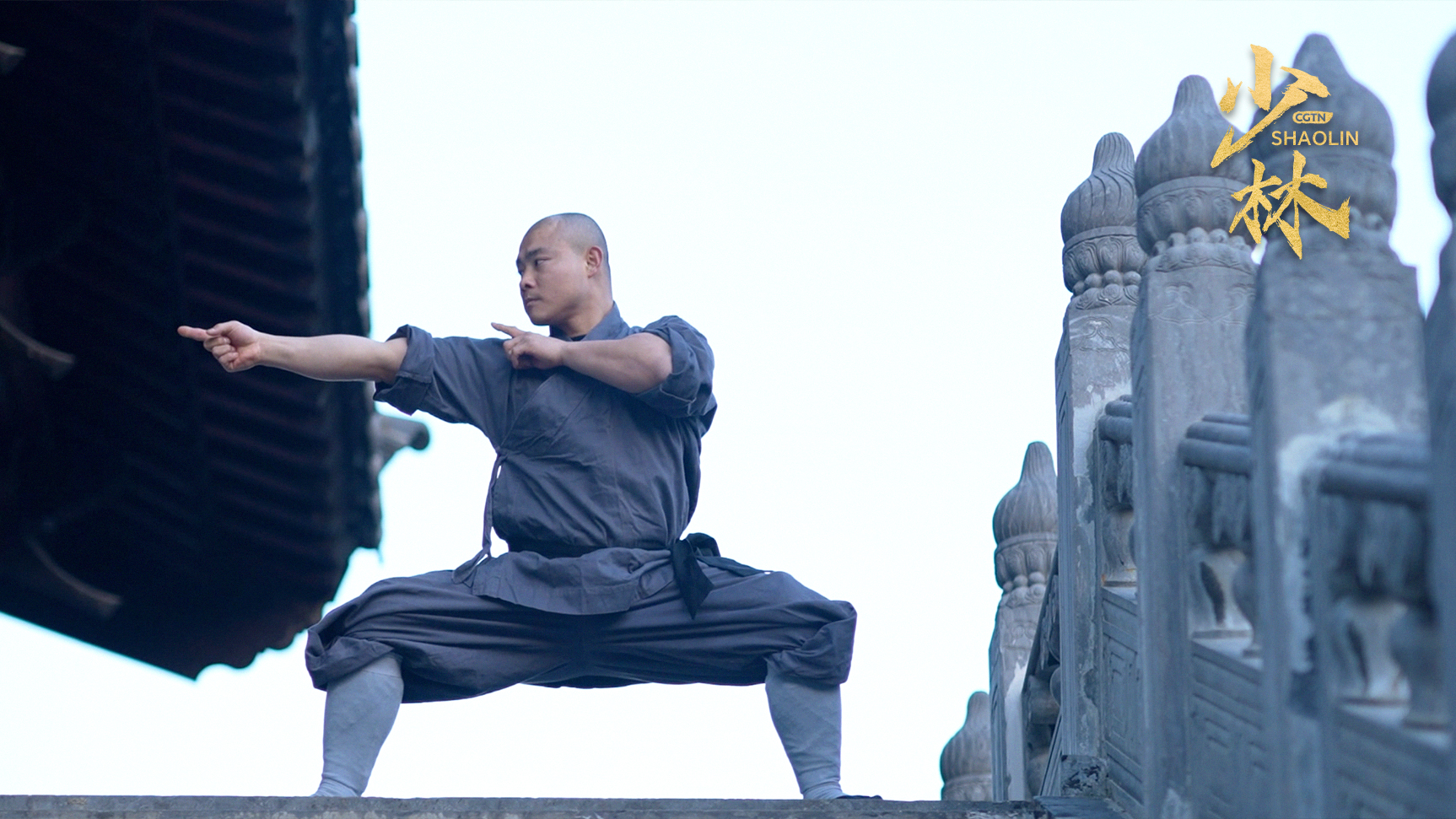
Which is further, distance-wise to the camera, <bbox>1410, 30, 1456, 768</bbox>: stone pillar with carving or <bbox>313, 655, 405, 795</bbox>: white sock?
<bbox>313, 655, 405, 795</bbox>: white sock

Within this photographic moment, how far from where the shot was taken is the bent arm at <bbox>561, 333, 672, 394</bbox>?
16.2 feet

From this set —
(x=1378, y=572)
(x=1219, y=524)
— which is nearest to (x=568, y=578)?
(x=1219, y=524)

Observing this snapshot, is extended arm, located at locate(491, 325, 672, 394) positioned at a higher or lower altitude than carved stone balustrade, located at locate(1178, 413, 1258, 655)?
higher

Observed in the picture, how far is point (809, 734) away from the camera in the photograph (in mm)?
4805

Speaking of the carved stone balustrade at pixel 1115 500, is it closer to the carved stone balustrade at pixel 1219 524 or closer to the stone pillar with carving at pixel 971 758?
the carved stone balustrade at pixel 1219 524

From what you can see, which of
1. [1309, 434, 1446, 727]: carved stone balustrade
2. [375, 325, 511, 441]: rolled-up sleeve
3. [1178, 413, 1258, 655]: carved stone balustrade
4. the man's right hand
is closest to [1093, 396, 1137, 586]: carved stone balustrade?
[1178, 413, 1258, 655]: carved stone balustrade

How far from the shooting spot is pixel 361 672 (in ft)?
15.7

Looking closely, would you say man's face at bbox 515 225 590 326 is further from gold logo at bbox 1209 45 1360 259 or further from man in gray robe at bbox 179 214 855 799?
gold logo at bbox 1209 45 1360 259

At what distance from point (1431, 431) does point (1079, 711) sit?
8.48 feet

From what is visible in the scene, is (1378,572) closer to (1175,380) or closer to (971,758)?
(1175,380)

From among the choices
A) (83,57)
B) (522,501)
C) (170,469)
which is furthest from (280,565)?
(522,501)

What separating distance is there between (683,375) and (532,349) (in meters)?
0.39

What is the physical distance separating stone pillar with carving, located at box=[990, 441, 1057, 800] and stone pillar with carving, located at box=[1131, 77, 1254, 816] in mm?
2809

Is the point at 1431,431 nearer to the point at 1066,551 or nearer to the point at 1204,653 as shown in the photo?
the point at 1204,653
